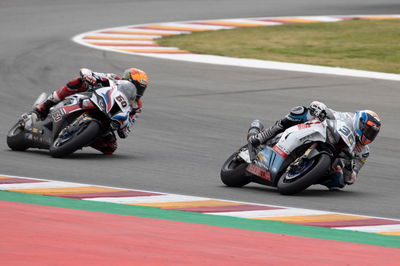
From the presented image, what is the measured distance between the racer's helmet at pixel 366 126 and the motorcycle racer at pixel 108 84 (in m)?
3.54

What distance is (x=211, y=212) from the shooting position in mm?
10883

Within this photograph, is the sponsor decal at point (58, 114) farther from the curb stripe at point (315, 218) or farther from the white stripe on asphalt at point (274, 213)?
the curb stripe at point (315, 218)

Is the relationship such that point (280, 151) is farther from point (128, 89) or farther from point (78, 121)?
point (78, 121)

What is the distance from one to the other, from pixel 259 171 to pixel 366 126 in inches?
53.7

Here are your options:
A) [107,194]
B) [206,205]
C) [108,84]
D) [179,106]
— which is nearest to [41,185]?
[107,194]

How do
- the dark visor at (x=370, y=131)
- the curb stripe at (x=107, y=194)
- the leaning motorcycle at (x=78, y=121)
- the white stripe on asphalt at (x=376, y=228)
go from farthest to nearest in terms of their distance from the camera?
the leaning motorcycle at (x=78, y=121) < the dark visor at (x=370, y=131) < the curb stripe at (x=107, y=194) < the white stripe on asphalt at (x=376, y=228)

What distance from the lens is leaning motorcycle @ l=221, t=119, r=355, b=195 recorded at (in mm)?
11711

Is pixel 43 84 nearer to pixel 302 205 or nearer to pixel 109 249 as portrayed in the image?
pixel 302 205

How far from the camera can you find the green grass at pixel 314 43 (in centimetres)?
2531

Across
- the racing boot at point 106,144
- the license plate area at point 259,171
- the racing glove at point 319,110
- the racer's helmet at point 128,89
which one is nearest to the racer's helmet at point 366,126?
the racing glove at point 319,110

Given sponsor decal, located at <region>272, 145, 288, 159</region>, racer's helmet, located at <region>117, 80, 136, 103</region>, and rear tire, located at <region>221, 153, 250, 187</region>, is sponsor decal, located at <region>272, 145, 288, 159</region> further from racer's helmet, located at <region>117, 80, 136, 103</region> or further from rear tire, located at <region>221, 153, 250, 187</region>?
racer's helmet, located at <region>117, 80, 136, 103</region>

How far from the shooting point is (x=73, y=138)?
13.8 m

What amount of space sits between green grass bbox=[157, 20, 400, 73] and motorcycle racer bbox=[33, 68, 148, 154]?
10.6 m

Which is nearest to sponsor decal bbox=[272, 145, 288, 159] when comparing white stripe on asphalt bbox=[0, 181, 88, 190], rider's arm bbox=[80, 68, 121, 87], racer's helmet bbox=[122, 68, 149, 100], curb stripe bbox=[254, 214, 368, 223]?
curb stripe bbox=[254, 214, 368, 223]
